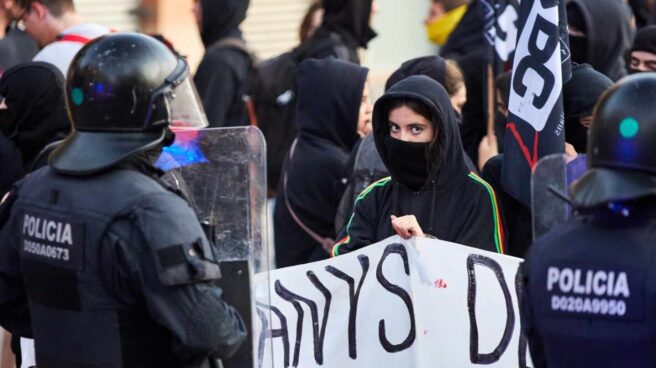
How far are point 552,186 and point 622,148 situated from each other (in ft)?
2.00

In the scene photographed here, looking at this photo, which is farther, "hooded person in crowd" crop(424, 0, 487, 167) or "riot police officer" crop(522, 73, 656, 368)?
"hooded person in crowd" crop(424, 0, 487, 167)

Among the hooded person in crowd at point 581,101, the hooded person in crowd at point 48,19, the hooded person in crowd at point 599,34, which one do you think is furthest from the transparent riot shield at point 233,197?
the hooded person in crowd at point 599,34

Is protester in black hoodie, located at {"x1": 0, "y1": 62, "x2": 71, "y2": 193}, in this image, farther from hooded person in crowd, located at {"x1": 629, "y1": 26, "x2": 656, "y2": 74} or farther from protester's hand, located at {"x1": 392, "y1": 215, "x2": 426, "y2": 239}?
hooded person in crowd, located at {"x1": 629, "y1": 26, "x2": 656, "y2": 74}

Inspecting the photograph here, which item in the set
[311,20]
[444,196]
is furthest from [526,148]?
[311,20]

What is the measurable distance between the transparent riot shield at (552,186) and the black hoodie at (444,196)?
1.03m

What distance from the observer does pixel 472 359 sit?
5441 millimetres

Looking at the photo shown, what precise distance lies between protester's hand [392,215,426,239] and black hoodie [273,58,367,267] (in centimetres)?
224

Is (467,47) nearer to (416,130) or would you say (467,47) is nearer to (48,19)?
(48,19)

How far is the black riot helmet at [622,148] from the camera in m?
3.89

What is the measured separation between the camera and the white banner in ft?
17.8

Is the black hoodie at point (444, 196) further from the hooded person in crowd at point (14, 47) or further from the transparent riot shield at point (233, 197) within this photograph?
the hooded person in crowd at point (14, 47)

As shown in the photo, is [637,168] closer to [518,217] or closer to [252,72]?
[518,217]

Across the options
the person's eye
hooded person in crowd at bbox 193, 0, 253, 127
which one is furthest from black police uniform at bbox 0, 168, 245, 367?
hooded person in crowd at bbox 193, 0, 253, 127

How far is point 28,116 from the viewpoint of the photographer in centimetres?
676
